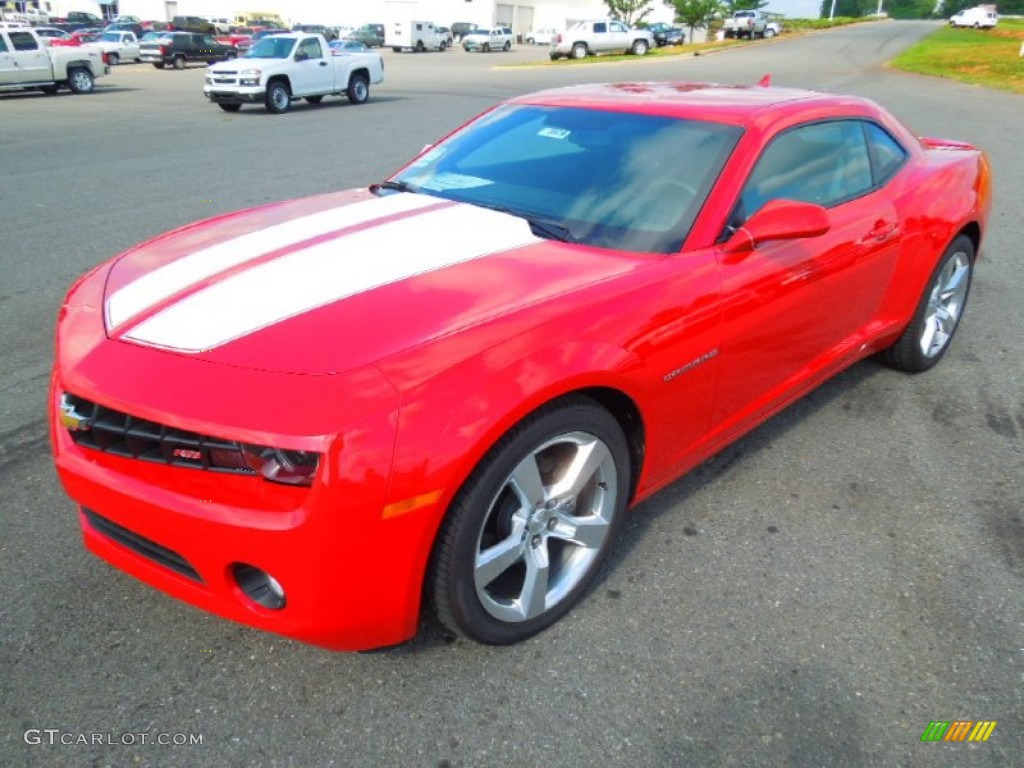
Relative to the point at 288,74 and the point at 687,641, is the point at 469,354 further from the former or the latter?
the point at 288,74

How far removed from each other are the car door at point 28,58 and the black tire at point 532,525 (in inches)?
929

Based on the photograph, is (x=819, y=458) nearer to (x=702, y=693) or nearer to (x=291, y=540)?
(x=702, y=693)

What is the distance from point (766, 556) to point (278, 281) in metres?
1.92

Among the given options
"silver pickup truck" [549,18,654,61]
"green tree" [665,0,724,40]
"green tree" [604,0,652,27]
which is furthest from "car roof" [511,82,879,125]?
"green tree" [604,0,652,27]

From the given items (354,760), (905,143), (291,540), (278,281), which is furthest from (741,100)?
(354,760)

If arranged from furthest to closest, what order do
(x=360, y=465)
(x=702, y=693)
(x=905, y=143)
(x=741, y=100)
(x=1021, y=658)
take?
(x=905, y=143) → (x=741, y=100) → (x=1021, y=658) → (x=702, y=693) → (x=360, y=465)

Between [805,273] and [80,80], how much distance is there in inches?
974

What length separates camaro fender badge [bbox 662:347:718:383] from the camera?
2627mm

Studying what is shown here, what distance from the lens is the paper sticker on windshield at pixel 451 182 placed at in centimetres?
340

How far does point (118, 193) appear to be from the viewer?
870 centimetres

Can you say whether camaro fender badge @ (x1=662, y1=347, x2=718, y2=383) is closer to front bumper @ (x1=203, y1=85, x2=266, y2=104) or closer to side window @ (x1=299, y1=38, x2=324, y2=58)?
front bumper @ (x1=203, y1=85, x2=266, y2=104)

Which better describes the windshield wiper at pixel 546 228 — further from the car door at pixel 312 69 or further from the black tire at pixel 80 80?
the black tire at pixel 80 80

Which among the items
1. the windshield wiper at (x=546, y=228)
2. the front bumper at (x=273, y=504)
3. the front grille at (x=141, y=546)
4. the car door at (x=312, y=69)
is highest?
the windshield wiper at (x=546, y=228)

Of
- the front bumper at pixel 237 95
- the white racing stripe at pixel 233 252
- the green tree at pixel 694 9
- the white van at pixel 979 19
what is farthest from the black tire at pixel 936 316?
the white van at pixel 979 19
